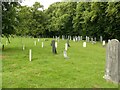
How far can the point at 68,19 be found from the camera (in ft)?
218

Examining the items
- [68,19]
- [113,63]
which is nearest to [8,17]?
[113,63]

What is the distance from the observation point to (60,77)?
482 inches

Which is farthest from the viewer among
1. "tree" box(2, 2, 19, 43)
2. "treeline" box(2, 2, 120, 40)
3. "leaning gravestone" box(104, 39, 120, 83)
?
"treeline" box(2, 2, 120, 40)

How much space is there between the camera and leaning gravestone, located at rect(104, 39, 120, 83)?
38.8ft

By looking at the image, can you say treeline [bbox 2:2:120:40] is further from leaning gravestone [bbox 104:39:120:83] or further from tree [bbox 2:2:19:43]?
leaning gravestone [bbox 104:39:120:83]

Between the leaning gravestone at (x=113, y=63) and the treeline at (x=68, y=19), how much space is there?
14795 millimetres

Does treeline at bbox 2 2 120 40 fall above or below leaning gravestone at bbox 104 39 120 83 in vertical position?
above

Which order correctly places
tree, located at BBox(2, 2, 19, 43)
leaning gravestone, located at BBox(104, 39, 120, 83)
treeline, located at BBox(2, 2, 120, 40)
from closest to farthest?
leaning gravestone, located at BBox(104, 39, 120, 83)
tree, located at BBox(2, 2, 19, 43)
treeline, located at BBox(2, 2, 120, 40)

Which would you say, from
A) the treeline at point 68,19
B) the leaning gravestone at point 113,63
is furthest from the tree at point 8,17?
the leaning gravestone at point 113,63

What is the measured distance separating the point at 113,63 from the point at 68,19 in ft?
180

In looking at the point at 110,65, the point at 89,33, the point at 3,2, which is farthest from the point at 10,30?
the point at 89,33

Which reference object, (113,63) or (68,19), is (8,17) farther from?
(68,19)

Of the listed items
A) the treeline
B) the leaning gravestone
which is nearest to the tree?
the treeline

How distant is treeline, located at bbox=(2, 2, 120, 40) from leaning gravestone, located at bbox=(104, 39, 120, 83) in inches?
582
